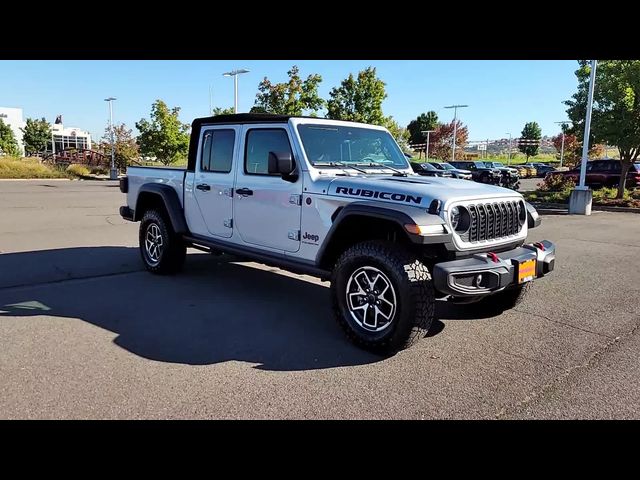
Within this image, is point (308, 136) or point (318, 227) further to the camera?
point (308, 136)

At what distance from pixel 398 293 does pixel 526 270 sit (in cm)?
119

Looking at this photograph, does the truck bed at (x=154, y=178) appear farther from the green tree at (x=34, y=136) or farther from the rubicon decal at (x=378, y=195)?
the green tree at (x=34, y=136)

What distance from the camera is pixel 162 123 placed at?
32.8m

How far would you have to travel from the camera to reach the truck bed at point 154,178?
637cm

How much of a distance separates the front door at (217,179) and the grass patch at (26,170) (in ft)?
102

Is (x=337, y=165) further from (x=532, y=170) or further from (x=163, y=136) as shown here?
(x=532, y=170)

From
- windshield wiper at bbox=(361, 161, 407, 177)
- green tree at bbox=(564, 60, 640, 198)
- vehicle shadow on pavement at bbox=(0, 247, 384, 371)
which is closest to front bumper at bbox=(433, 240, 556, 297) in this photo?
vehicle shadow on pavement at bbox=(0, 247, 384, 371)

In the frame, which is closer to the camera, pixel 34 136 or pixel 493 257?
pixel 493 257

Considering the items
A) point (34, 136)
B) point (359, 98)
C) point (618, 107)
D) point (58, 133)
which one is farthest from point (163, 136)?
point (58, 133)

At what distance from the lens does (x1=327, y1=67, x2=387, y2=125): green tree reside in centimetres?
2850

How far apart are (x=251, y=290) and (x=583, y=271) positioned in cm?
480

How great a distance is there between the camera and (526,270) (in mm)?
4188
